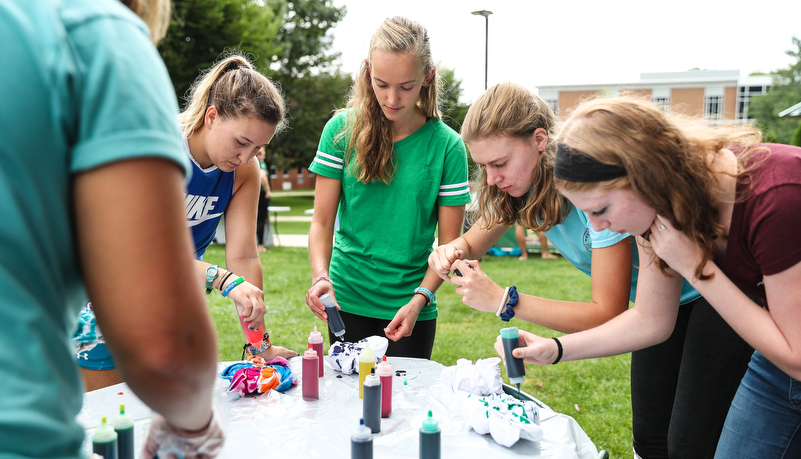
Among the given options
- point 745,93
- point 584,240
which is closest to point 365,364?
point 584,240

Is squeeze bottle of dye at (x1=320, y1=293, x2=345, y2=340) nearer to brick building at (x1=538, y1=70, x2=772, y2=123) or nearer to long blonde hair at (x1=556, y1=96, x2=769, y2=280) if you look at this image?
long blonde hair at (x1=556, y1=96, x2=769, y2=280)

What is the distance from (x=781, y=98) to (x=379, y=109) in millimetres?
39726

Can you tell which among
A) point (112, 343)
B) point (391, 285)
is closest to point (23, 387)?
point (112, 343)

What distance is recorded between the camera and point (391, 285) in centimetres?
239

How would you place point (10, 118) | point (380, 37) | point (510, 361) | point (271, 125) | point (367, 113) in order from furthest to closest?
Answer: point (367, 113) < point (380, 37) < point (271, 125) < point (510, 361) < point (10, 118)

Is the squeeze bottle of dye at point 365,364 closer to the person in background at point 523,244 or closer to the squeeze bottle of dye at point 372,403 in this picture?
the squeeze bottle of dye at point 372,403

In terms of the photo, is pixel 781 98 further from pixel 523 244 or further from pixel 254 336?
pixel 254 336

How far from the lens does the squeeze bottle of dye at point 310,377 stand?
5.96ft

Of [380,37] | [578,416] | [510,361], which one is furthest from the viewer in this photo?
[578,416]

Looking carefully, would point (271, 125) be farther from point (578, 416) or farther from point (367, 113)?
point (578, 416)

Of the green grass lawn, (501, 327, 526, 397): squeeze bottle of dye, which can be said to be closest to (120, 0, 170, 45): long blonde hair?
(501, 327, 526, 397): squeeze bottle of dye

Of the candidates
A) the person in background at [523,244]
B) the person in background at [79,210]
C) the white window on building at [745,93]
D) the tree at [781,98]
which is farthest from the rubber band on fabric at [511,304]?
the white window on building at [745,93]

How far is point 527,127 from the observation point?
188 centimetres

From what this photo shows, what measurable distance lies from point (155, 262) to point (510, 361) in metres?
1.30
